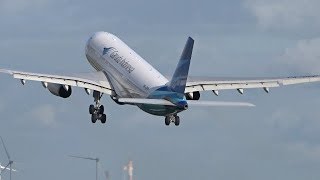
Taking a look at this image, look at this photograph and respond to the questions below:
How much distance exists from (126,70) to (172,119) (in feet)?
37.9

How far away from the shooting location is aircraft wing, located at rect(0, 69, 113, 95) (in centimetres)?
17412

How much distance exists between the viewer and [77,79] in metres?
180

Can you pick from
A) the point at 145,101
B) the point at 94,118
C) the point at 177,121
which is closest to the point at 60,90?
the point at 94,118

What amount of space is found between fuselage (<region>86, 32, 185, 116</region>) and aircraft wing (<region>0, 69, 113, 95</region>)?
0.84 m

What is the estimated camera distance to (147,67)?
181m

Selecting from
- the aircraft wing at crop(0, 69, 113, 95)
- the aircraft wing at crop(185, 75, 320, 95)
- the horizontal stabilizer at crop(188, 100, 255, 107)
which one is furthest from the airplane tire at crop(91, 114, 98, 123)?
the horizontal stabilizer at crop(188, 100, 255, 107)

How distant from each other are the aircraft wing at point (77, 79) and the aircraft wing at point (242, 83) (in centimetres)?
976

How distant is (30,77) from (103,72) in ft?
49.6

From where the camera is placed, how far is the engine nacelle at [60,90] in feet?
596

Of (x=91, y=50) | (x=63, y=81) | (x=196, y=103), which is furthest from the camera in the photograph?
(x=91, y=50)

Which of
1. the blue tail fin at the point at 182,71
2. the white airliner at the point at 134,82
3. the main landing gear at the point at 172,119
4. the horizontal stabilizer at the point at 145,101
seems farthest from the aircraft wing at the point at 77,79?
the blue tail fin at the point at 182,71

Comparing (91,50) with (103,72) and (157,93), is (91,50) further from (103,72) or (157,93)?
(157,93)

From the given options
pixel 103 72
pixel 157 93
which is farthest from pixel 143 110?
pixel 103 72

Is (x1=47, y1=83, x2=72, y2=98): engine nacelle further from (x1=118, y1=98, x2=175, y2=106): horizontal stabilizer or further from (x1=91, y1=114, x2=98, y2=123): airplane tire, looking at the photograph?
(x1=118, y1=98, x2=175, y2=106): horizontal stabilizer
